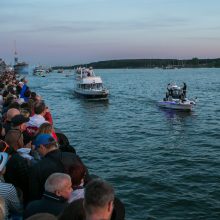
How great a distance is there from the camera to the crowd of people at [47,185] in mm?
4242

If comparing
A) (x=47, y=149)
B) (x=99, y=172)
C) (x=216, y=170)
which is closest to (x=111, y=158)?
(x=99, y=172)

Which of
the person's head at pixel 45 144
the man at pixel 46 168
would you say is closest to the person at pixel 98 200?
the man at pixel 46 168

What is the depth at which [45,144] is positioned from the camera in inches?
272

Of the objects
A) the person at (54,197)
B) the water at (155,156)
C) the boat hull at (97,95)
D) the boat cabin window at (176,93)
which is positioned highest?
the person at (54,197)

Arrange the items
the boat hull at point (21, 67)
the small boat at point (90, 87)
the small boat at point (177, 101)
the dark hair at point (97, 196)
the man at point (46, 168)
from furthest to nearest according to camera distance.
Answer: the boat hull at point (21, 67) < the small boat at point (90, 87) < the small boat at point (177, 101) < the man at point (46, 168) < the dark hair at point (97, 196)

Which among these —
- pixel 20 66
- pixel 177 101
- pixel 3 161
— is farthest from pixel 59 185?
pixel 20 66

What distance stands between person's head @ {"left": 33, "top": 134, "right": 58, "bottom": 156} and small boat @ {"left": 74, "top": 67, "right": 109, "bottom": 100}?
51.4m

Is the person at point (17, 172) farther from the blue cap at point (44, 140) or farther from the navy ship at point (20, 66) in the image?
the navy ship at point (20, 66)

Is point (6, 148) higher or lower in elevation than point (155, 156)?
higher

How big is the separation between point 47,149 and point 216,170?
1506 cm

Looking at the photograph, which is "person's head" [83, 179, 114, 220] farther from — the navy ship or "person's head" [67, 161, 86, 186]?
A: the navy ship

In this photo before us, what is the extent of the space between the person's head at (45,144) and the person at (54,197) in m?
1.62

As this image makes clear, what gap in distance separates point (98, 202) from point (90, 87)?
57.4 meters

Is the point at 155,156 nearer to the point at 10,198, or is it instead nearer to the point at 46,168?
the point at 46,168
